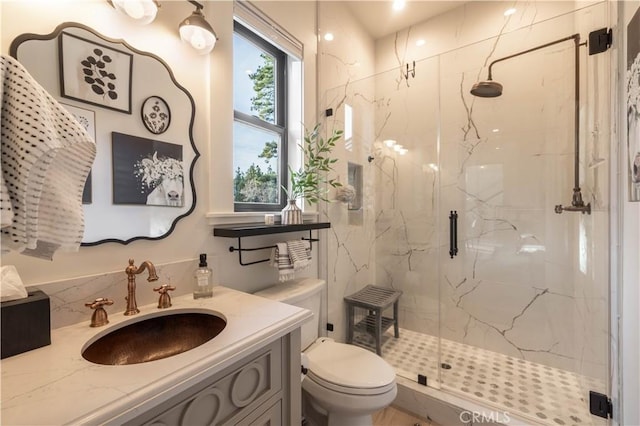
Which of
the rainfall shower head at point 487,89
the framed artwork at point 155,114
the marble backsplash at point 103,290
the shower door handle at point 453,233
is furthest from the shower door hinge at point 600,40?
the marble backsplash at point 103,290

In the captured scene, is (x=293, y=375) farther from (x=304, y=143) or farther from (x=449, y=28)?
(x=449, y=28)

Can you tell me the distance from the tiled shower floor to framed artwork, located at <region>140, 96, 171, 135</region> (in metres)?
2.04

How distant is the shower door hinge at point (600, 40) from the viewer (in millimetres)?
1372

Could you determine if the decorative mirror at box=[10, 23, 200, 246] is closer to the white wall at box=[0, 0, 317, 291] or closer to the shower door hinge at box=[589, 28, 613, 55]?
the white wall at box=[0, 0, 317, 291]

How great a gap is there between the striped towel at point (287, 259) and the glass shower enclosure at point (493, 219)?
61cm

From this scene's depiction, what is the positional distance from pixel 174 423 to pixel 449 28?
10.3ft

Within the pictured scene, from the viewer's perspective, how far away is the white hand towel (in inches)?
18.9

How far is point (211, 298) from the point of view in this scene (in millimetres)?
1106

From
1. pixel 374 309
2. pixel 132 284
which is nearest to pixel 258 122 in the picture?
pixel 132 284

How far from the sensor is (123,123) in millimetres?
989

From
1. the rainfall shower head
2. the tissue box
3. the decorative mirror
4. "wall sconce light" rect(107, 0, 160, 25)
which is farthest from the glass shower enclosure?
the tissue box

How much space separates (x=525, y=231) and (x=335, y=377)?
71.3 inches

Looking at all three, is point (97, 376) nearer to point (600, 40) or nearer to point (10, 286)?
point (10, 286)

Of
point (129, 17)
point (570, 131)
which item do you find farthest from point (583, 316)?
point (129, 17)
